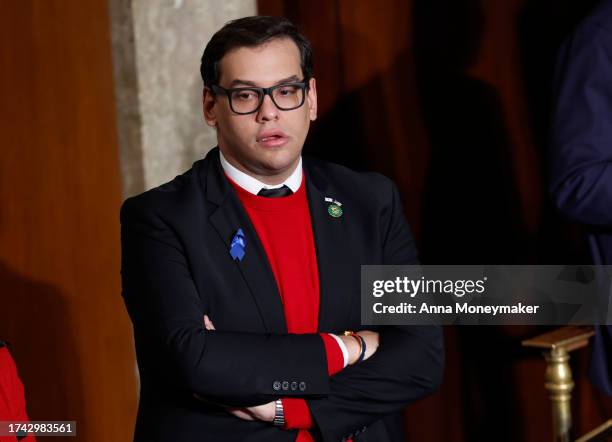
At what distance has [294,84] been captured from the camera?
1971 mm

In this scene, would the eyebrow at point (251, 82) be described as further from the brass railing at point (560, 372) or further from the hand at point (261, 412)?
the brass railing at point (560, 372)

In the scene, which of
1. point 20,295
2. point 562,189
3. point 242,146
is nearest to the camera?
point 242,146

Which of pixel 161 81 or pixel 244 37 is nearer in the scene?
pixel 244 37

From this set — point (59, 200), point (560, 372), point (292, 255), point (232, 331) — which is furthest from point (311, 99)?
point (59, 200)

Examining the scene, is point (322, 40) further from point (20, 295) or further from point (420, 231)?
point (20, 295)

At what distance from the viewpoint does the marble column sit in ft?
10.8

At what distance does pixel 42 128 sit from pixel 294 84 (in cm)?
178

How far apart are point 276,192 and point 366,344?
0.42 metres

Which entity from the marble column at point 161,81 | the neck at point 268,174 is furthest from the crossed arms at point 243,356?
the marble column at point 161,81

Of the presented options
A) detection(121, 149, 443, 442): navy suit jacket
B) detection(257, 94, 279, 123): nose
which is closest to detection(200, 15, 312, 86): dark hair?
detection(257, 94, 279, 123): nose

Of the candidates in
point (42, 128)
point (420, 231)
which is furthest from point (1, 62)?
point (420, 231)

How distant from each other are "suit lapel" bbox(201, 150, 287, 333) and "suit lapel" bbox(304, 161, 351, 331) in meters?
0.12

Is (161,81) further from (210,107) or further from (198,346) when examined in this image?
(198,346)

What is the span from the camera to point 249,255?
197 centimetres
